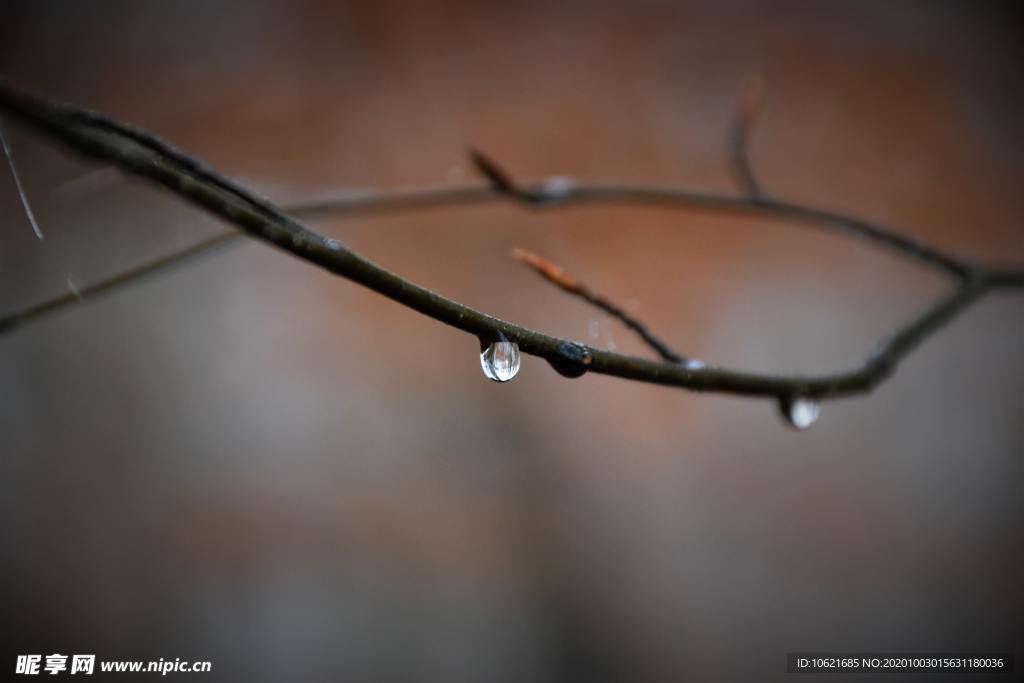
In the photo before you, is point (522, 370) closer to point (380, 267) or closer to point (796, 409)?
point (796, 409)

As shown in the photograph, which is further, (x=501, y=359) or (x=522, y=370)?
(x=522, y=370)

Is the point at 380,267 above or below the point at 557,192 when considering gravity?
below

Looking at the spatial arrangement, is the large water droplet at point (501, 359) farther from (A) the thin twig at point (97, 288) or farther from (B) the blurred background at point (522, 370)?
(B) the blurred background at point (522, 370)

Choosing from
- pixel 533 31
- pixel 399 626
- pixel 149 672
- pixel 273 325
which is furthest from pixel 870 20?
pixel 149 672

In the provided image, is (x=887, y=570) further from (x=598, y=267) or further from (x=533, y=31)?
(x=533, y=31)

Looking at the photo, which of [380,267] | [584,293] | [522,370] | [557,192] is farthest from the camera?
[522,370]

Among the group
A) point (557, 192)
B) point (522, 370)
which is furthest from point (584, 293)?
point (522, 370)

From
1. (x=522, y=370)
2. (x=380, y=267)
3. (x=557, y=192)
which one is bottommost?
(x=380, y=267)
